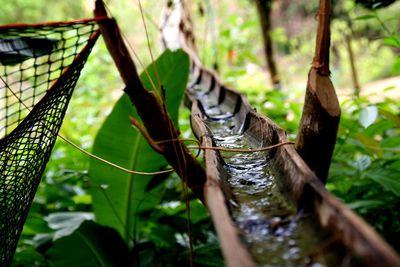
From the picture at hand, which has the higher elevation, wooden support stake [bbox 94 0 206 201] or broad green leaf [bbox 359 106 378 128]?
wooden support stake [bbox 94 0 206 201]

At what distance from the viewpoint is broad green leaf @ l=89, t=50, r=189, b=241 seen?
1.52 m

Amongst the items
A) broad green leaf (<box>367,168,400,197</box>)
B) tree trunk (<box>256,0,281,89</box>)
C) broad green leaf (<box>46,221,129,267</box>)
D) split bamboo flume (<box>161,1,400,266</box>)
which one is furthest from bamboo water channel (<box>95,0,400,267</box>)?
tree trunk (<box>256,0,281,89</box>)

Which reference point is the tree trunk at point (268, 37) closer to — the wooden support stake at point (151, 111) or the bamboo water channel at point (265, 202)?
the bamboo water channel at point (265, 202)

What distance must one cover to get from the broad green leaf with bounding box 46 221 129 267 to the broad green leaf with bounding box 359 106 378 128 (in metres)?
0.91

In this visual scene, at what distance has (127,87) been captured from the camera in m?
0.80

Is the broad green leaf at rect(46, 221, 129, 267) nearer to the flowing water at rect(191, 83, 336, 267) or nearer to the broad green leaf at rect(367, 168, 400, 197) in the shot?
the flowing water at rect(191, 83, 336, 267)

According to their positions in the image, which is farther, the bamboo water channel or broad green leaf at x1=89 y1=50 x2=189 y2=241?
broad green leaf at x1=89 y1=50 x2=189 y2=241

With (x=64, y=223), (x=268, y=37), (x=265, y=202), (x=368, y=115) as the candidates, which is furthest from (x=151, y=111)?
(x=268, y=37)

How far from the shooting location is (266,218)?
683 millimetres

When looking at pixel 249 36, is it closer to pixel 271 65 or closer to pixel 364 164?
pixel 271 65

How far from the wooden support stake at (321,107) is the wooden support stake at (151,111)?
24 cm

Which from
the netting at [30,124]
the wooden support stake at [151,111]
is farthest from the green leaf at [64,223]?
the wooden support stake at [151,111]

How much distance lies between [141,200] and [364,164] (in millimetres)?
783

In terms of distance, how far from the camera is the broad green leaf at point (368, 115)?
115 cm
